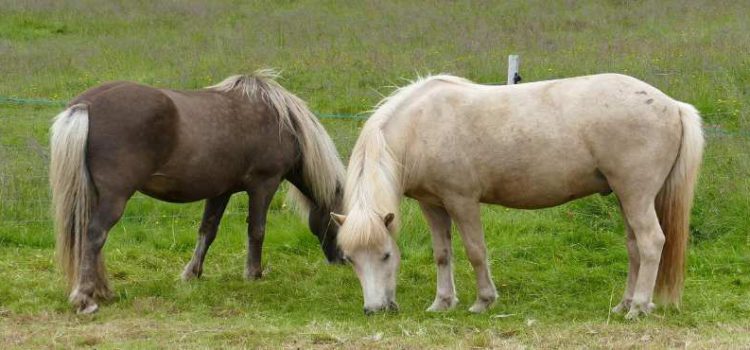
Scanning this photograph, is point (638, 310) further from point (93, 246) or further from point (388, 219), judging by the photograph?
point (93, 246)

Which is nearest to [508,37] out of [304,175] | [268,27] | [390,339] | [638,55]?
[638,55]

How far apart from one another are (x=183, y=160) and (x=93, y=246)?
839 mm

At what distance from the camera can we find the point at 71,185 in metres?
5.67

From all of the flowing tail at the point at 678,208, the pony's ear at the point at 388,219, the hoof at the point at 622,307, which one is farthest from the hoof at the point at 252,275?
the flowing tail at the point at 678,208

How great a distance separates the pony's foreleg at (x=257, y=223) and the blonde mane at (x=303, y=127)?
1.07 ft

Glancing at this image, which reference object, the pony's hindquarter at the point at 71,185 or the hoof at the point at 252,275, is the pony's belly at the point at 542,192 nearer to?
the hoof at the point at 252,275

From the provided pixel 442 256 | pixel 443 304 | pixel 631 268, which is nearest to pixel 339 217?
pixel 442 256

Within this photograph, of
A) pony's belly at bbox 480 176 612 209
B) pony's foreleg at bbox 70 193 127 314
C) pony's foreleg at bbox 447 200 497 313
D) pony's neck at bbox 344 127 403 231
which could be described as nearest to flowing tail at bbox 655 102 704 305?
pony's belly at bbox 480 176 612 209

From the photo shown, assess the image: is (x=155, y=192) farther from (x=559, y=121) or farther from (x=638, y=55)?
(x=638, y=55)

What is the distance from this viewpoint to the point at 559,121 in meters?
5.61

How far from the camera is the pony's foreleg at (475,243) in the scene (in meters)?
5.77

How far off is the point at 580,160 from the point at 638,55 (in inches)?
344

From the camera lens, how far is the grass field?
516 centimetres

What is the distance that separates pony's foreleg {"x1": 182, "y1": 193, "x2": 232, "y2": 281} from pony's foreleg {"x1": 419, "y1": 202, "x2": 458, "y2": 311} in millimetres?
1797
